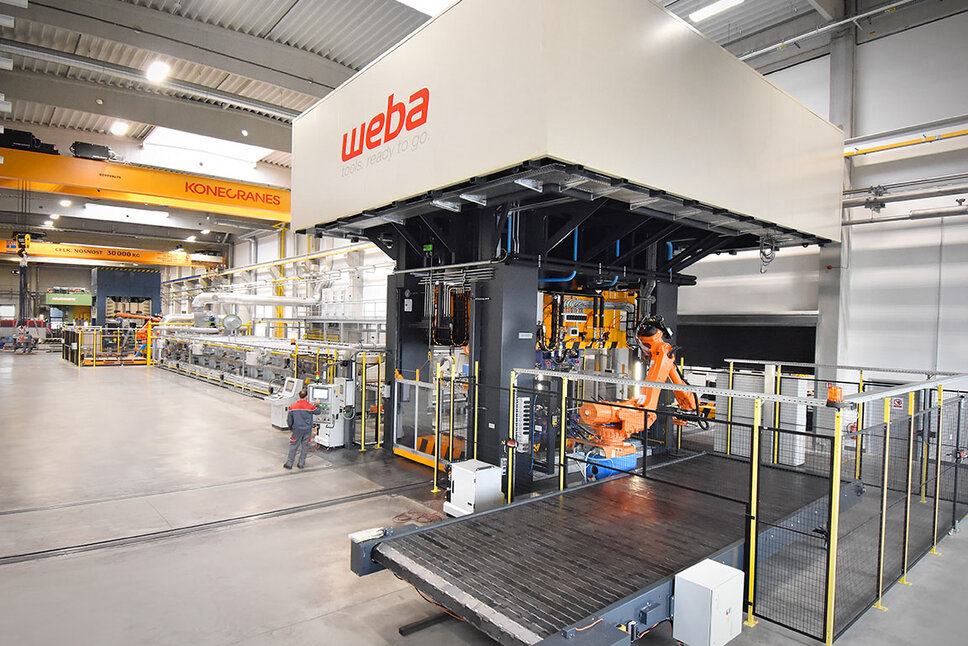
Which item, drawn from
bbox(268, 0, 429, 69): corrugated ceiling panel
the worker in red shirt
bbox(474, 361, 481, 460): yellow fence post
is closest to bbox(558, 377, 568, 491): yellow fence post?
bbox(474, 361, 481, 460): yellow fence post

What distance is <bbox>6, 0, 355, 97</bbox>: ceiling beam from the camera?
22.9 feet

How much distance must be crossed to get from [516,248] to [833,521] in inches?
166

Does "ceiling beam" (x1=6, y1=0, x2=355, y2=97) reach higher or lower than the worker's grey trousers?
higher

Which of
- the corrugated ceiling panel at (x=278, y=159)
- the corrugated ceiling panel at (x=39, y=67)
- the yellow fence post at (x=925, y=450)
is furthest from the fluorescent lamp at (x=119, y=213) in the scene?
the yellow fence post at (x=925, y=450)

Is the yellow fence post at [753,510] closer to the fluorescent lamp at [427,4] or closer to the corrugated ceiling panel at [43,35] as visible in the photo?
the fluorescent lamp at [427,4]

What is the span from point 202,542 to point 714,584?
458 centimetres

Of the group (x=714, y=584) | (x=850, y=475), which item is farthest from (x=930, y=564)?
(x=714, y=584)

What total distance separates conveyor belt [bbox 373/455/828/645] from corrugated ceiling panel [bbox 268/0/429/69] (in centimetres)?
734

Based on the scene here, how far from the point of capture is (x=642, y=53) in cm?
451

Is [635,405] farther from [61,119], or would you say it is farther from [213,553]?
[61,119]

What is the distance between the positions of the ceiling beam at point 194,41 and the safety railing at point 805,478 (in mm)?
6614

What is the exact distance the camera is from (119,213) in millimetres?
18031

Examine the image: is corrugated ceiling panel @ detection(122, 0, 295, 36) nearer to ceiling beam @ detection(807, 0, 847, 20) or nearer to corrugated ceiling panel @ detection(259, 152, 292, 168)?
ceiling beam @ detection(807, 0, 847, 20)

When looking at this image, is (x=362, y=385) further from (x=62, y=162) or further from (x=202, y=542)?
(x=62, y=162)
